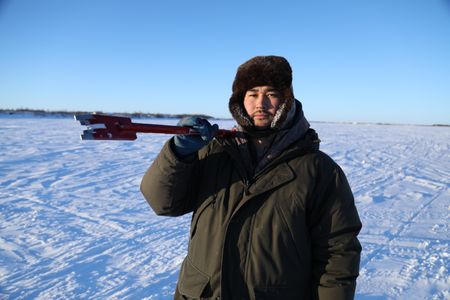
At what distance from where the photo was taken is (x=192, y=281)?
1.44 metres

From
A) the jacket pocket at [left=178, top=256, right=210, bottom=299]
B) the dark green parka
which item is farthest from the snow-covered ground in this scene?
the dark green parka

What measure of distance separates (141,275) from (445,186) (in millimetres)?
7007

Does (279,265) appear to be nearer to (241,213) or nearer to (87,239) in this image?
(241,213)

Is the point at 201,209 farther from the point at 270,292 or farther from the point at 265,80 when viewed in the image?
the point at 265,80

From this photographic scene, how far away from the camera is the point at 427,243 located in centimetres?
389

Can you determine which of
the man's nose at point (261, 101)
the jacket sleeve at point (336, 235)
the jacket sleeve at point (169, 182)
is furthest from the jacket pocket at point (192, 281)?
the man's nose at point (261, 101)

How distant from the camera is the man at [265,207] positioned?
133 centimetres

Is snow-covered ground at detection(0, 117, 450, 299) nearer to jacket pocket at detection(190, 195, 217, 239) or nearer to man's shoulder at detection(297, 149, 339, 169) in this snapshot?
jacket pocket at detection(190, 195, 217, 239)

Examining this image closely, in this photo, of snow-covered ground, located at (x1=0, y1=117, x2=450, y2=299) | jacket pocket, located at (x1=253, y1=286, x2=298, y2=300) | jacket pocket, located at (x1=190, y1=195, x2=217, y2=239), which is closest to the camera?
jacket pocket, located at (x1=253, y1=286, x2=298, y2=300)

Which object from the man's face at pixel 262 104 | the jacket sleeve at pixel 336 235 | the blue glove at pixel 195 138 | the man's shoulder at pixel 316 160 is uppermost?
the man's face at pixel 262 104

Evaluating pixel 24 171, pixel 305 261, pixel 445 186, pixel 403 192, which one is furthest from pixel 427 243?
pixel 24 171

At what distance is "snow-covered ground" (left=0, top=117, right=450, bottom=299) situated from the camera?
290 cm

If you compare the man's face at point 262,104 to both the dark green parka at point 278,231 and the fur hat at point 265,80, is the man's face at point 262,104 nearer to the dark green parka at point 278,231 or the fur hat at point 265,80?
the fur hat at point 265,80

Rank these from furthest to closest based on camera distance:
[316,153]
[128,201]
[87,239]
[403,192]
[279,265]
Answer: [403,192] → [128,201] → [87,239] → [316,153] → [279,265]
